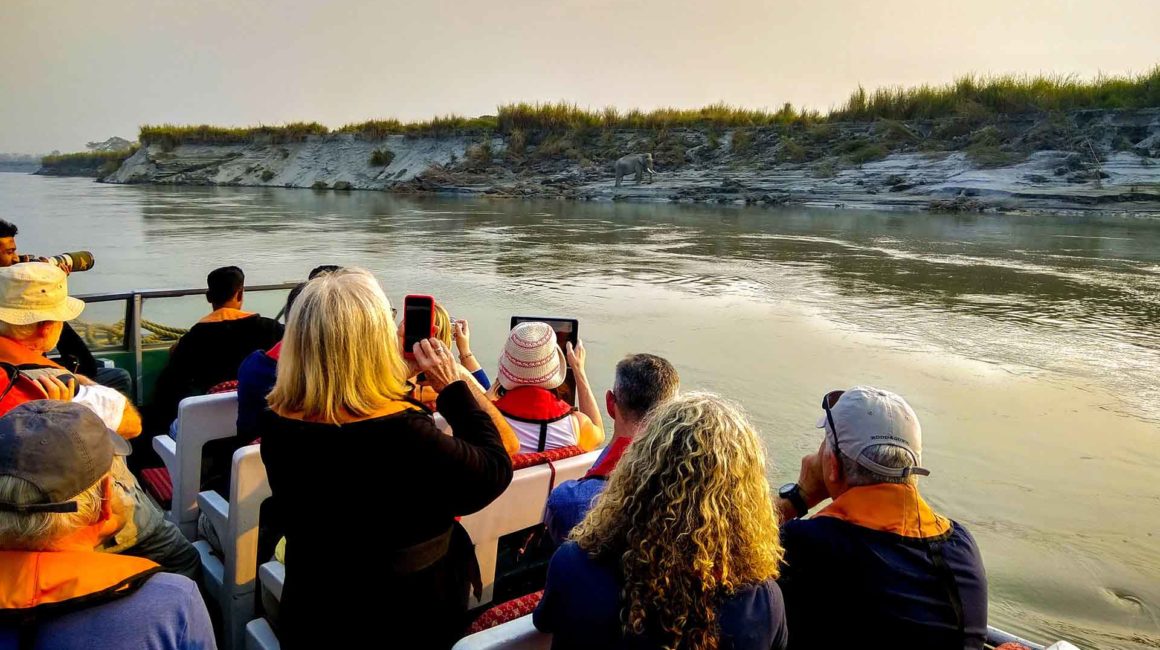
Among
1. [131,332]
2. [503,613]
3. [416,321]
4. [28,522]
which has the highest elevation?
[416,321]

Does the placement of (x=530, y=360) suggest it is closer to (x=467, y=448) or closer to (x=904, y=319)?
(x=467, y=448)

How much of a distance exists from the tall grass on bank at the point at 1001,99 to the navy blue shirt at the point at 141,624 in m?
30.8

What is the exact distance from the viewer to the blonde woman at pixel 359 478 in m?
1.86

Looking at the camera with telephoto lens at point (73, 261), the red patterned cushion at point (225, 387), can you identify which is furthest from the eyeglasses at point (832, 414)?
the camera with telephoto lens at point (73, 261)

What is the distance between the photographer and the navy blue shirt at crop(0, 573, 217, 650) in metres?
1.44

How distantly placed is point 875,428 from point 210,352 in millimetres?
3257

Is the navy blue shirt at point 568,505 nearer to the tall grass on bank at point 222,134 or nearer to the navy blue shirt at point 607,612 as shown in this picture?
the navy blue shirt at point 607,612

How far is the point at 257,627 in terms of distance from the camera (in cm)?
236

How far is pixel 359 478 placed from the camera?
1.86 m

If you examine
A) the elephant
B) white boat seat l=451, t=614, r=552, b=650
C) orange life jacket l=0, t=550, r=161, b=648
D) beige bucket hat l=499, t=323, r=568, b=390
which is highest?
the elephant

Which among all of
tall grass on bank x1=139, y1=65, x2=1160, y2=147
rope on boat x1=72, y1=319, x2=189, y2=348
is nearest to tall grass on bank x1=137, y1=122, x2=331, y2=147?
tall grass on bank x1=139, y1=65, x2=1160, y2=147

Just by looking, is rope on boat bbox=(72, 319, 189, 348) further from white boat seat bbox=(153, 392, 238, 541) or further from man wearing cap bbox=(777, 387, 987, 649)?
man wearing cap bbox=(777, 387, 987, 649)

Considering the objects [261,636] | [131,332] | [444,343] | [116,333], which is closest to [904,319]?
[444,343]

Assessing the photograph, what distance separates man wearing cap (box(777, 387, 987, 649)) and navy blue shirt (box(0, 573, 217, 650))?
1.35m
